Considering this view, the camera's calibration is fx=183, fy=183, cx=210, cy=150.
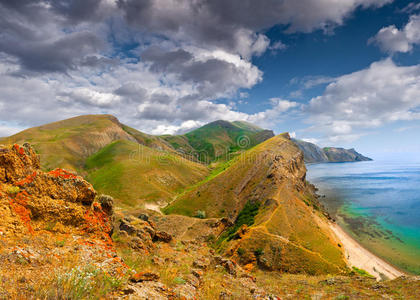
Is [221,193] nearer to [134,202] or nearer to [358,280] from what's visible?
→ [134,202]

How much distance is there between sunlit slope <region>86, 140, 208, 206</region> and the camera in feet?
212

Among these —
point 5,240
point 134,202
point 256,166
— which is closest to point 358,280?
point 5,240

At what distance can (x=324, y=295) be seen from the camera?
1336cm

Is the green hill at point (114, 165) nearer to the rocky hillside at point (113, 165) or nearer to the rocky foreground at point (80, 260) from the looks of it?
the rocky hillside at point (113, 165)

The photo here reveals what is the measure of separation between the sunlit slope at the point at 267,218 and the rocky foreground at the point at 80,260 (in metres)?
9.65

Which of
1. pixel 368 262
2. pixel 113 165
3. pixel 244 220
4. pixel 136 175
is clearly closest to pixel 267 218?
pixel 244 220

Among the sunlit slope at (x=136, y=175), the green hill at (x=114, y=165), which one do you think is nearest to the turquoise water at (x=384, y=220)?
the green hill at (x=114, y=165)

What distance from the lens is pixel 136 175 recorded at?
2945 inches

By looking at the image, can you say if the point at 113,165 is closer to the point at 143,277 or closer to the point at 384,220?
the point at 143,277

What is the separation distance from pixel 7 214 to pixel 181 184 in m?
76.9

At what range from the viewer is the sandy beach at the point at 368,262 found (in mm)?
30312

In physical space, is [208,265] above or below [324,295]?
above

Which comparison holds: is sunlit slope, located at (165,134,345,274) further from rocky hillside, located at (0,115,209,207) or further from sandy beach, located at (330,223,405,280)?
rocky hillside, located at (0,115,209,207)

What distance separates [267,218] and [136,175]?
57.7 meters
